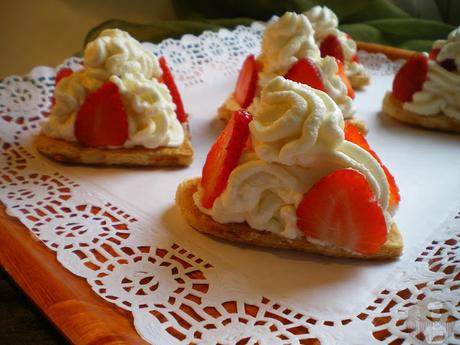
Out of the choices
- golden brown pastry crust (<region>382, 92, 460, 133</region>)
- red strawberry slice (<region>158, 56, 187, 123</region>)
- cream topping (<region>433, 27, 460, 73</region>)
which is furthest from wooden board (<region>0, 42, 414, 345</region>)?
cream topping (<region>433, 27, 460, 73</region>)

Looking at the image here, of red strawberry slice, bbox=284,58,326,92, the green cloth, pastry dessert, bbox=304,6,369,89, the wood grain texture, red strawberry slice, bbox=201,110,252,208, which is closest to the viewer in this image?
the wood grain texture

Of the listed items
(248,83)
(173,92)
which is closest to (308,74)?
(248,83)

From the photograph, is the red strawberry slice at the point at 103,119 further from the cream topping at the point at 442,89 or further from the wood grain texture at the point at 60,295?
the cream topping at the point at 442,89

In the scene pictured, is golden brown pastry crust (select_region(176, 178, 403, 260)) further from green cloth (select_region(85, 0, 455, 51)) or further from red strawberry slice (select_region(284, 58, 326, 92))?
green cloth (select_region(85, 0, 455, 51))

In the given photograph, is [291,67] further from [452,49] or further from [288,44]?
[452,49]

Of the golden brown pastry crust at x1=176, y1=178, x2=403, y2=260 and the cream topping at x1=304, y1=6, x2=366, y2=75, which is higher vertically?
the cream topping at x1=304, y1=6, x2=366, y2=75

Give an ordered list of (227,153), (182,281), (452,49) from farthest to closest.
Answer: (452,49), (227,153), (182,281)
